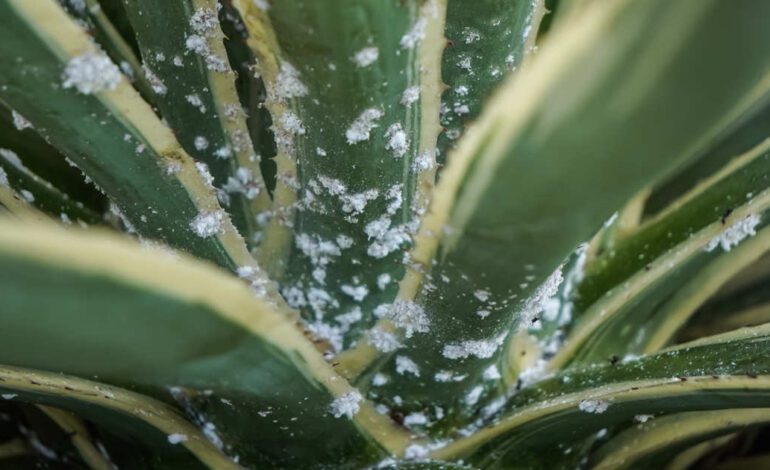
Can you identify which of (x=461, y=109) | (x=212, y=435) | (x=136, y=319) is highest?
(x=461, y=109)

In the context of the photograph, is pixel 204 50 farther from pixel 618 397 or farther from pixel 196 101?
pixel 618 397

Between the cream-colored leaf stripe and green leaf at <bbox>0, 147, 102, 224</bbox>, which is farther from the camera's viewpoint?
green leaf at <bbox>0, 147, 102, 224</bbox>

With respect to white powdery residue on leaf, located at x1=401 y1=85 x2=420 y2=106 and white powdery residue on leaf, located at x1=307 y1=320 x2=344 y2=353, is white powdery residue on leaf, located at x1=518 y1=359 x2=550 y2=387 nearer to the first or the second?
white powdery residue on leaf, located at x1=307 y1=320 x2=344 y2=353

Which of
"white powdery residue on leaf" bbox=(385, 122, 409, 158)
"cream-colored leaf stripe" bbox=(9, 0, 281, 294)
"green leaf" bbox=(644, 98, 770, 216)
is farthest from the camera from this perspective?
"green leaf" bbox=(644, 98, 770, 216)

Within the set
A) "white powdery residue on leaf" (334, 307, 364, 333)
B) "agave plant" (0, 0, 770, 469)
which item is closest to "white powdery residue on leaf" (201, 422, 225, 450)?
"agave plant" (0, 0, 770, 469)

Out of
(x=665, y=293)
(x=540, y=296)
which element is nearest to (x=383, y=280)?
(x=540, y=296)

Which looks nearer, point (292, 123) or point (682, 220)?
point (292, 123)
